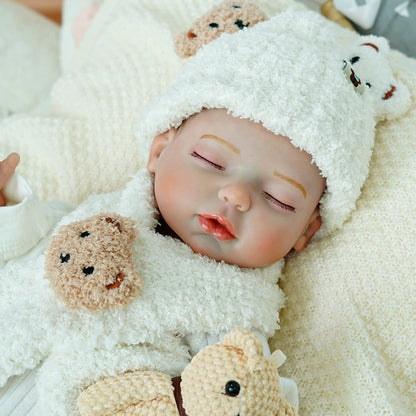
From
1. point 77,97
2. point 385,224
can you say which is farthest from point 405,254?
point 77,97

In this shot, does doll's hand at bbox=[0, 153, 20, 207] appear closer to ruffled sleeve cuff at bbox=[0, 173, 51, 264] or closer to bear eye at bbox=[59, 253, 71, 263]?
ruffled sleeve cuff at bbox=[0, 173, 51, 264]

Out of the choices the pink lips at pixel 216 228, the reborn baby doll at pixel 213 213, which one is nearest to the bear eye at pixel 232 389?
the reborn baby doll at pixel 213 213

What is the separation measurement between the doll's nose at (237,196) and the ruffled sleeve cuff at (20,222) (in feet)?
1.20

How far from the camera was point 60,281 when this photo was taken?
84cm

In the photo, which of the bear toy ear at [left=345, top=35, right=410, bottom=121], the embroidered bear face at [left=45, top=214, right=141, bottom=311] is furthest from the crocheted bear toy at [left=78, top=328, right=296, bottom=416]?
the bear toy ear at [left=345, top=35, right=410, bottom=121]

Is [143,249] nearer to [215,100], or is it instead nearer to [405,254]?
[215,100]

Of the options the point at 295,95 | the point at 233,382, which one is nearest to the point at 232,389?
the point at 233,382

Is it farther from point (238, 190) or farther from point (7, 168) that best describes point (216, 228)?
point (7, 168)

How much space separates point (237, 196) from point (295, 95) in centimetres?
21

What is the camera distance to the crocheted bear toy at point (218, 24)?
1.13m

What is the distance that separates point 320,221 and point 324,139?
0.20 m

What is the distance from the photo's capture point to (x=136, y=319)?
878 millimetres

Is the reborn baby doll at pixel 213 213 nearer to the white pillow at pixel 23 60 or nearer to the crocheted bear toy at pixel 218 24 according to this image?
the crocheted bear toy at pixel 218 24

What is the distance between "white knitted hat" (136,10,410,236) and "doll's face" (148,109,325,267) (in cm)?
3
